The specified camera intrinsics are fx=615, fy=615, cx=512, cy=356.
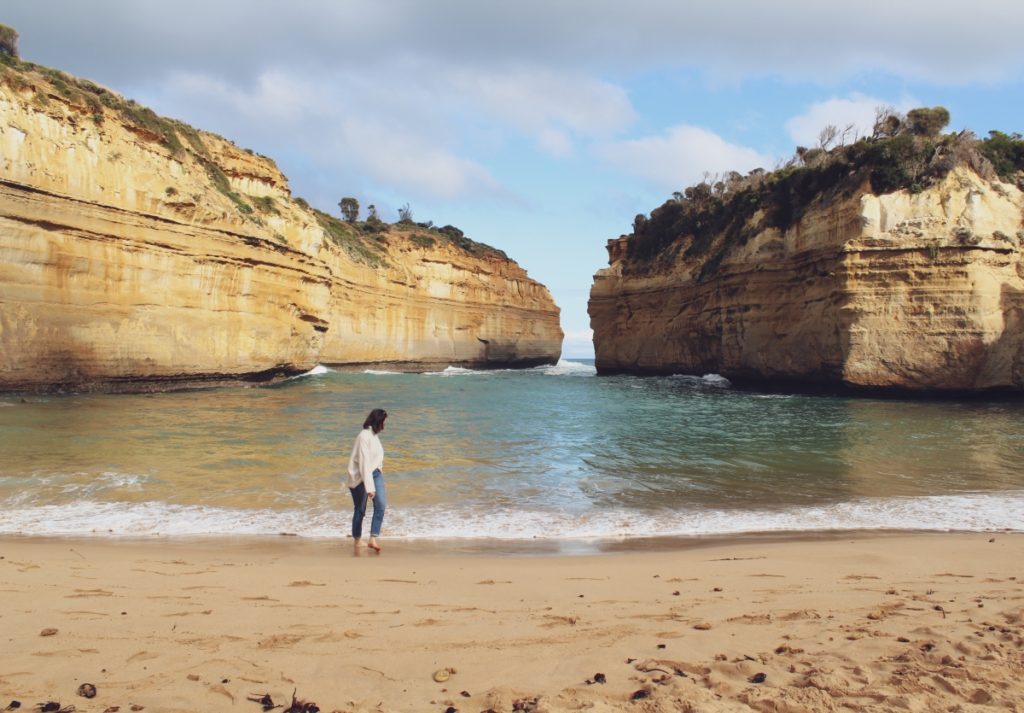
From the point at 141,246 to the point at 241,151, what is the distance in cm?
1125

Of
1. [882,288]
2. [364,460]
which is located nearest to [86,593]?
[364,460]

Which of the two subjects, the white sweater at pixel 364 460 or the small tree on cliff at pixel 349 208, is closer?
the white sweater at pixel 364 460

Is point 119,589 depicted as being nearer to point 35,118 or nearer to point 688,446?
point 688,446

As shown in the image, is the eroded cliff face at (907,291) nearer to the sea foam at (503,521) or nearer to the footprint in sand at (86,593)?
the sea foam at (503,521)

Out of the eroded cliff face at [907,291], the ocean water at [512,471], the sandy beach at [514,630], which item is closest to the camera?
the sandy beach at [514,630]

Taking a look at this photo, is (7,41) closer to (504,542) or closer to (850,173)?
(504,542)

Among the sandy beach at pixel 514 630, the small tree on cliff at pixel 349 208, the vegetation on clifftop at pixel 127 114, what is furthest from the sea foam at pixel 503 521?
the small tree on cliff at pixel 349 208

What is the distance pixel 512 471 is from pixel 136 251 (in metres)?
17.5

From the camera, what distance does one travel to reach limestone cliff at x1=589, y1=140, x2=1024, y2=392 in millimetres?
19406

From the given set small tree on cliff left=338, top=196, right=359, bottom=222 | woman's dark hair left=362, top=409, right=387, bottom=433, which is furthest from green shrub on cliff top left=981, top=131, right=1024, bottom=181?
small tree on cliff left=338, top=196, right=359, bottom=222

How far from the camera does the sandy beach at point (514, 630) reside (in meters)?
2.67

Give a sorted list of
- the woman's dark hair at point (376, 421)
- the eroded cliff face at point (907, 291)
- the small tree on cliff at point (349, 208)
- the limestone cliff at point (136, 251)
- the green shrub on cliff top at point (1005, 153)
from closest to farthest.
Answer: the woman's dark hair at point (376, 421) → the limestone cliff at point (136, 251) → the eroded cliff face at point (907, 291) → the green shrub on cliff top at point (1005, 153) → the small tree on cliff at point (349, 208)

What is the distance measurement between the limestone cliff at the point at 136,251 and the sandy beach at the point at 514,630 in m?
16.1

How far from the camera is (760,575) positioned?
4715mm
